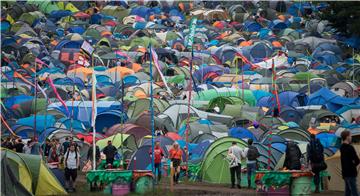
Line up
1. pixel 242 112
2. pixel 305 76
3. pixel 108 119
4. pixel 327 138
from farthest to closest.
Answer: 1. pixel 305 76
2. pixel 242 112
3. pixel 108 119
4. pixel 327 138

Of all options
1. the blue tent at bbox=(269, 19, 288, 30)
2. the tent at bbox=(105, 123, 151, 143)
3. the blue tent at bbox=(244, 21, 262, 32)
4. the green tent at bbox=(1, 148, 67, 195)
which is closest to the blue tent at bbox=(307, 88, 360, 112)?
the tent at bbox=(105, 123, 151, 143)

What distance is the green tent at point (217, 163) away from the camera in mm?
19703

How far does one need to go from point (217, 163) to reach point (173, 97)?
1419 cm

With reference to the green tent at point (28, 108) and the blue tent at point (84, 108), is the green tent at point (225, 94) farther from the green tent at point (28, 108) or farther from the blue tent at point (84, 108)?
the green tent at point (28, 108)

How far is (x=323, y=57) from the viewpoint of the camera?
46.6 meters

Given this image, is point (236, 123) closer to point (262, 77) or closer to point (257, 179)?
point (262, 77)

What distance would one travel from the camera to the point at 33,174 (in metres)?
15.7

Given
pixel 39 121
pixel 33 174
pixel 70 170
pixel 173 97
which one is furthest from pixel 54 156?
pixel 173 97

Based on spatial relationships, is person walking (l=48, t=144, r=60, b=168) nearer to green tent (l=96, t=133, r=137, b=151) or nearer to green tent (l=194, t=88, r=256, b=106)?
green tent (l=96, t=133, r=137, b=151)

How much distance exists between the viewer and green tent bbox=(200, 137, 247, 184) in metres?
19.7

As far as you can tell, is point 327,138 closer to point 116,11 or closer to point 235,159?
point 235,159

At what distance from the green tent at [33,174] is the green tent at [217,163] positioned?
15.3 feet

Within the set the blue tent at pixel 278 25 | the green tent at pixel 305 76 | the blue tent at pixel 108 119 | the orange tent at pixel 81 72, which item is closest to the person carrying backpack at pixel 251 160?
the blue tent at pixel 108 119

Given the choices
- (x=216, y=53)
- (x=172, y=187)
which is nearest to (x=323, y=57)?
(x=216, y=53)
